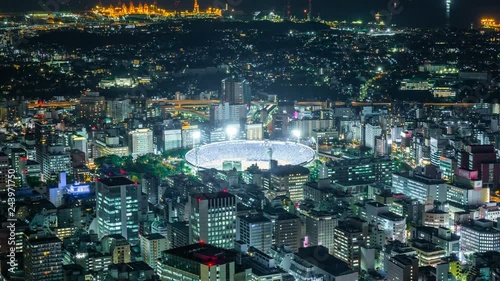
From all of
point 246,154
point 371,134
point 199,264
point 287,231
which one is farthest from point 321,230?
point 371,134

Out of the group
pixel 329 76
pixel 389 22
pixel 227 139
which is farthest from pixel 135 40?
pixel 227 139

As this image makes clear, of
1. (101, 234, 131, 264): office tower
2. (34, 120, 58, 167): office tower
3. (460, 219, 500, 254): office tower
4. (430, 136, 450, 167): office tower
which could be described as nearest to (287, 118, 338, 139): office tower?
(430, 136, 450, 167): office tower

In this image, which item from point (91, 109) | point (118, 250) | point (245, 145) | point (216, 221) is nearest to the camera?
point (118, 250)

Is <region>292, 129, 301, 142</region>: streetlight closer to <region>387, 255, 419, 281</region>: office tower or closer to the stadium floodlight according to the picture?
the stadium floodlight

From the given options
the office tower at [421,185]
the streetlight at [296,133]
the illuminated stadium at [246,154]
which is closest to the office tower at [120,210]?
the illuminated stadium at [246,154]

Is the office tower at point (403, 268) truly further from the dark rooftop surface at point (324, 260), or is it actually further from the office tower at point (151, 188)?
the office tower at point (151, 188)

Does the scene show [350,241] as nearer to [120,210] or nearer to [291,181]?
[120,210]
